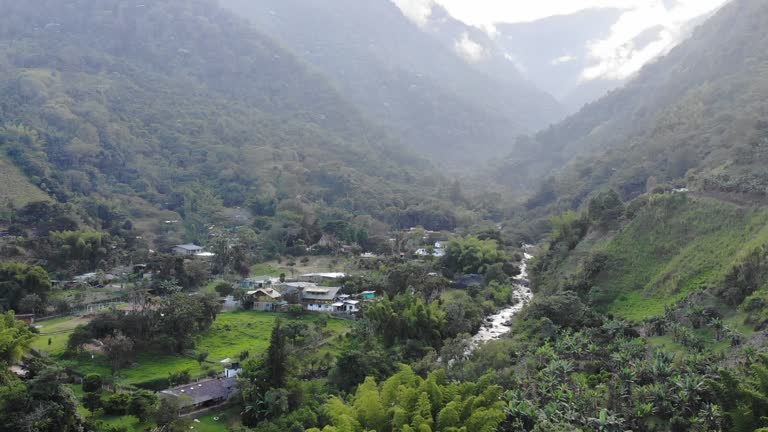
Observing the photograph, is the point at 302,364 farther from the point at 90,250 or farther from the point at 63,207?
the point at 63,207

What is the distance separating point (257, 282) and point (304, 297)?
25.8ft

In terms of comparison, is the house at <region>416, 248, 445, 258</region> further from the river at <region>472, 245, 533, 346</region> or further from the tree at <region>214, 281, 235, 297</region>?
the tree at <region>214, 281, 235, 297</region>

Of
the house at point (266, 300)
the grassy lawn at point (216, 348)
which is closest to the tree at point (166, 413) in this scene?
the grassy lawn at point (216, 348)

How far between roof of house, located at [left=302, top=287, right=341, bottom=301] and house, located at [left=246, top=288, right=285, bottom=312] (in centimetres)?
229

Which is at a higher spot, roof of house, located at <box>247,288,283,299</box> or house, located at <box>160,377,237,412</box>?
roof of house, located at <box>247,288,283,299</box>

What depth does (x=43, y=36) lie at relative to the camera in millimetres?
161875

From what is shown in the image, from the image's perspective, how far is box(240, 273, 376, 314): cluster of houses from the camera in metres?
50.6

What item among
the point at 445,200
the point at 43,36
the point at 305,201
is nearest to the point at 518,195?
the point at 445,200

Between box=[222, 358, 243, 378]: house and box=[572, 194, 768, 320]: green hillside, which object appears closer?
box=[222, 358, 243, 378]: house

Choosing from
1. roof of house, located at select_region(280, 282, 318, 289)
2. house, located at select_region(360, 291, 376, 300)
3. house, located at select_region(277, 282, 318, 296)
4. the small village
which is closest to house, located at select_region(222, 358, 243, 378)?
the small village

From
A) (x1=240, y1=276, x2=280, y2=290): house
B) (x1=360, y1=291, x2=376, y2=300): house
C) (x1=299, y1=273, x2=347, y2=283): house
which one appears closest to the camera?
(x1=360, y1=291, x2=376, y2=300): house

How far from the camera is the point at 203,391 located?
3212cm

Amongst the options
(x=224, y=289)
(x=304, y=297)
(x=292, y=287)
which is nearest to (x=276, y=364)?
(x=304, y=297)

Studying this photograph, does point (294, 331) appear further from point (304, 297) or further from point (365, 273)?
point (365, 273)
